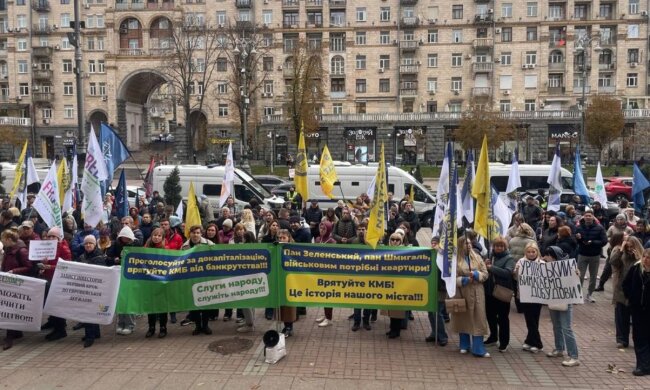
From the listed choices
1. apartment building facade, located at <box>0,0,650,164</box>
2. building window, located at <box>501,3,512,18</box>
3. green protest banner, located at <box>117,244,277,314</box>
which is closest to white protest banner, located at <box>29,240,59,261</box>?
green protest banner, located at <box>117,244,277,314</box>

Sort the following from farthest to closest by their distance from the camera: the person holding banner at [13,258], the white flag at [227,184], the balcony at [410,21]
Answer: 1. the balcony at [410,21]
2. the white flag at [227,184]
3. the person holding banner at [13,258]

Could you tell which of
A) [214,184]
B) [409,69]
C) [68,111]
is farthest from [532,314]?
[68,111]

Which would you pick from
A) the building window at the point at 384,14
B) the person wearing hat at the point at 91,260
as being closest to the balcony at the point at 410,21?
the building window at the point at 384,14

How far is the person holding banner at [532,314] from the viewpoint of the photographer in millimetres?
7770

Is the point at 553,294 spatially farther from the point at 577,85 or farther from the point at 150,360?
the point at 577,85

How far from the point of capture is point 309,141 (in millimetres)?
61219

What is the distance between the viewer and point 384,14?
6219 centimetres

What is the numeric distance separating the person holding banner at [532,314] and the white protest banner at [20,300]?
6.89 metres

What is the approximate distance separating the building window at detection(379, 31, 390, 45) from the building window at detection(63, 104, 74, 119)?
37.1 m

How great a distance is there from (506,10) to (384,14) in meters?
13.1

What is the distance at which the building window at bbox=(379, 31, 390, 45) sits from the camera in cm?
6212

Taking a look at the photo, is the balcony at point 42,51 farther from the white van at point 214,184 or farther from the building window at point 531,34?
the building window at point 531,34

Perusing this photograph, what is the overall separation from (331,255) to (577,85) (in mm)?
59333

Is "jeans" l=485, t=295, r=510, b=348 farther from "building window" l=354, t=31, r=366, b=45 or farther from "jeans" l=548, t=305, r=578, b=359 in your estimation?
"building window" l=354, t=31, r=366, b=45
